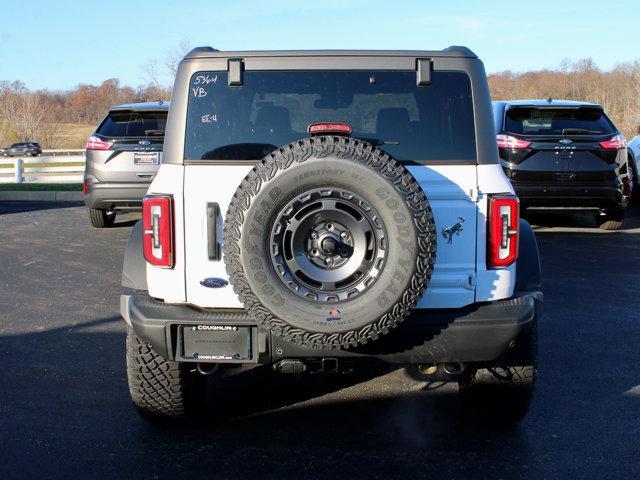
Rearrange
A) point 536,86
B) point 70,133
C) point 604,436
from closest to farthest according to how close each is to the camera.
Result: 1. point 604,436
2. point 536,86
3. point 70,133

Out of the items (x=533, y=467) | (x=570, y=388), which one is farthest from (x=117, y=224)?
(x=533, y=467)

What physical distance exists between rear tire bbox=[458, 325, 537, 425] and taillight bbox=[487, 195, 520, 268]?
1.29 feet

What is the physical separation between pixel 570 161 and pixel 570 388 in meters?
6.23

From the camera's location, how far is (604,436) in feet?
14.3

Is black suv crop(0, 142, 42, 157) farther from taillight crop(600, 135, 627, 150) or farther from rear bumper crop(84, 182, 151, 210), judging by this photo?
taillight crop(600, 135, 627, 150)

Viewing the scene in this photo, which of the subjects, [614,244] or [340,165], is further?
[614,244]

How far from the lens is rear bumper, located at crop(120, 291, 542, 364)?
3879mm

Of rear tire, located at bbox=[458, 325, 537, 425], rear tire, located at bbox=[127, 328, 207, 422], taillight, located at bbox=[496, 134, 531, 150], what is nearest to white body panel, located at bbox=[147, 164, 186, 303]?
rear tire, located at bbox=[127, 328, 207, 422]

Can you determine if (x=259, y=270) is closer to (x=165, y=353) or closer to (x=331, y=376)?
(x=165, y=353)

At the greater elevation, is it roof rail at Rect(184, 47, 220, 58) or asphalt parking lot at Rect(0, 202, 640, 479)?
roof rail at Rect(184, 47, 220, 58)

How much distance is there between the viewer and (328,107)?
4.23 m

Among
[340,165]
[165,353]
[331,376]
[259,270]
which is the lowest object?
[331,376]

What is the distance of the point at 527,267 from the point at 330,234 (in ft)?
3.97

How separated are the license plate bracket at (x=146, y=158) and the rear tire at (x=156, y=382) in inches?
284
